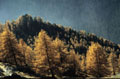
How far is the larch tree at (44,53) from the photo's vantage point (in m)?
36.2

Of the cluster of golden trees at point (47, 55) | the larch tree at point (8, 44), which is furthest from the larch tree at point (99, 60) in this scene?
the larch tree at point (8, 44)

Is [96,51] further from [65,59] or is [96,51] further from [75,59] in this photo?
[75,59]

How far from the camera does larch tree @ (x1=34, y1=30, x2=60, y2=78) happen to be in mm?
36250

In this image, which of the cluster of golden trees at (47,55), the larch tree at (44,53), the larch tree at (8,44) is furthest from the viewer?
the larch tree at (8,44)

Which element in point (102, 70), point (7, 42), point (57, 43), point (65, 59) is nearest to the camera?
point (7, 42)

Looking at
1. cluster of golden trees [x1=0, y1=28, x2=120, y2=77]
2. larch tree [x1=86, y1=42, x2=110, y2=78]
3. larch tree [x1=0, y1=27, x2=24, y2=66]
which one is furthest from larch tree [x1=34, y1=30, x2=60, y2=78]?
larch tree [x1=86, y1=42, x2=110, y2=78]

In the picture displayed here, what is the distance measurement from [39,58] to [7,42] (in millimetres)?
12395

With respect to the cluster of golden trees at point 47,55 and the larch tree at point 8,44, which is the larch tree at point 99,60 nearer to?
the cluster of golden trees at point 47,55

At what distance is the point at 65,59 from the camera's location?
198 feet

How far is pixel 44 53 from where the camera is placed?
36.6m

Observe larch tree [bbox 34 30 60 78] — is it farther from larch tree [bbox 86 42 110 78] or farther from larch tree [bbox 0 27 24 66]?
larch tree [bbox 86 42 110 78]

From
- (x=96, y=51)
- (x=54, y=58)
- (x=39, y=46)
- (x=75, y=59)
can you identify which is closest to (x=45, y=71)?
(x=54, y=58)

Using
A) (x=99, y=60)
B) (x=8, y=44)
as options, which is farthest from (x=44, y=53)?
(x=99, y=60)

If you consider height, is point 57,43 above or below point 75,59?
above
